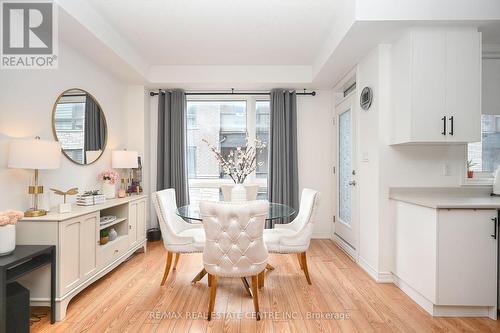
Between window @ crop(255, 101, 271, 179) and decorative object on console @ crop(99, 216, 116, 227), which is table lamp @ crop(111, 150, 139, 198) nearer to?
decorative object on console @ crop(99, 216, 116, 227)

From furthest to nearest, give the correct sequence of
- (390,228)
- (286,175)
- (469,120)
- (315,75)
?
(286,175) → (315,75) → (390,228) → (469,120)

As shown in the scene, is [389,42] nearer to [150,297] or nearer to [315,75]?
[315,75]

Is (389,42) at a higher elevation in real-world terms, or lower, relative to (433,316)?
higher

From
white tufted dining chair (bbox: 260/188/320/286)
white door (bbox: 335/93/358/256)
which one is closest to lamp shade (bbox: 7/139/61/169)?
white tufted dining chair (bbox: 260/188/320/286)

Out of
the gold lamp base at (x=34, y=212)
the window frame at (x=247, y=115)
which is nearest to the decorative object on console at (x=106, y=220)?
the gold lamp base at (x=34, y=212)

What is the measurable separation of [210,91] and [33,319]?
352cm

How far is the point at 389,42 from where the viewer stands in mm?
2717

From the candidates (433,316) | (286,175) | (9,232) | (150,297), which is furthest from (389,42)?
(9,232)

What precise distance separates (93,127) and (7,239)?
1.74 m

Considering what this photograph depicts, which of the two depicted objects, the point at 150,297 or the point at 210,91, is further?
the point at 210,91

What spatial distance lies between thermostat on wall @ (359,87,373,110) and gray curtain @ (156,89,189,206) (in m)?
2.64

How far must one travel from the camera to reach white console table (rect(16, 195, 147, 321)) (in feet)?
6.81

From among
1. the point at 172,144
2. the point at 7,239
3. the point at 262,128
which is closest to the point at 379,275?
the point at 262,128

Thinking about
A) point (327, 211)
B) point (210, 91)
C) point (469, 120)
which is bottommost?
point (327, 211)
